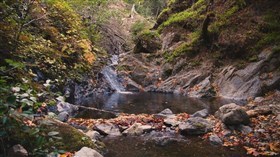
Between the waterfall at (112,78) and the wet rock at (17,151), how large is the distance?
45.3 feet

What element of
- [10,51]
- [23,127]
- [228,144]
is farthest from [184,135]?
[23,127]

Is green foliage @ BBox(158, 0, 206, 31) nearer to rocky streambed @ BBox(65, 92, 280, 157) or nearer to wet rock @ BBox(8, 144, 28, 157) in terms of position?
rocky streambed @ BBox(65, 92, 280, 157)

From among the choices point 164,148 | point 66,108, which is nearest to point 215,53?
point 66,108

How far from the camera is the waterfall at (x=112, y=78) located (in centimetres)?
1722

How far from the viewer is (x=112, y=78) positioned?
17953mm

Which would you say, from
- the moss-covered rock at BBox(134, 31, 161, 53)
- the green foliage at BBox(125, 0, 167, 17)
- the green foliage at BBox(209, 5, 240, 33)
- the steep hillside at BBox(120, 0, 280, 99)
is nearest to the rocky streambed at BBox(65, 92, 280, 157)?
the steep hillside at BBox(120, 0, 280, 99)

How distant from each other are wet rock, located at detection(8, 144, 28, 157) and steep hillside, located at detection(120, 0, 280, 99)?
11.4m

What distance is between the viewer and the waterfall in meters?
17.2

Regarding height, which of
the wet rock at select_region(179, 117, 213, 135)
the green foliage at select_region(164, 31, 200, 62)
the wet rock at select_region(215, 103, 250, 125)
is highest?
the green foliage at select_region(164, 31, 200, 62)

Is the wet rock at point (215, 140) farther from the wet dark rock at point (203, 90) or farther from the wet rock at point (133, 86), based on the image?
the wet rock at point (133, 86)

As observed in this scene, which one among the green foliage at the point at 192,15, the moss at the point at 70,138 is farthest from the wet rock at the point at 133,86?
the moss at the point at 70,138

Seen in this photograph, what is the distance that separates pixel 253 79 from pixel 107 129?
8.61 m

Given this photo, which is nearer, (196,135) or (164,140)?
(164,140)

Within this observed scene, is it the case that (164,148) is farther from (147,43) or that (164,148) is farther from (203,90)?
→ (147,43)
